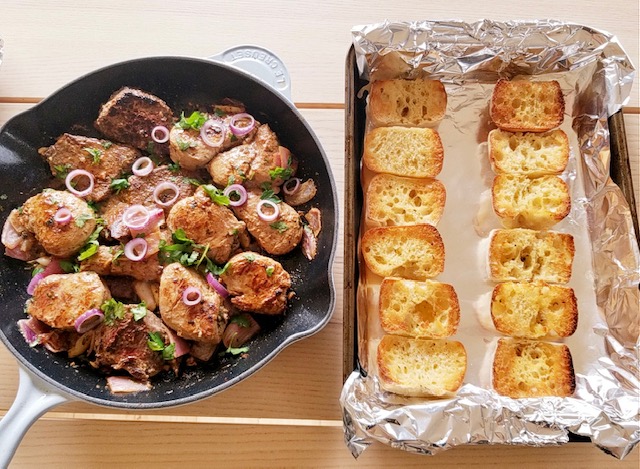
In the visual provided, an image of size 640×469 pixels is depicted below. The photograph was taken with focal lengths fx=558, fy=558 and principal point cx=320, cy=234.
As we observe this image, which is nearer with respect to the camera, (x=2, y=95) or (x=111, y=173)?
(x=111, y=173)

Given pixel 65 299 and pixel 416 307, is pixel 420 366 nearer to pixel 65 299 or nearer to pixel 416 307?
pixel 416 307

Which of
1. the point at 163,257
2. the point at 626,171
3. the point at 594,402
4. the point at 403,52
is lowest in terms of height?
the point at 594,402

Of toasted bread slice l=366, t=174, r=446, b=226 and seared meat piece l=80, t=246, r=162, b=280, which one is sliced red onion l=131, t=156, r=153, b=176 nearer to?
seared meat piece l=80, t=246, r=162, b=280

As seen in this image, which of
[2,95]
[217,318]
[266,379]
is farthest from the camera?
[2,95]

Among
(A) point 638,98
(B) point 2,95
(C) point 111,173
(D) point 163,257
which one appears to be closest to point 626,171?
(A) point 638,98

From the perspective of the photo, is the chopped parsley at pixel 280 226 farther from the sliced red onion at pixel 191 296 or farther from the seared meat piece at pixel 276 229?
the sliced red onion at pixel 191 296

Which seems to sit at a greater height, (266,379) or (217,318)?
(217,318)

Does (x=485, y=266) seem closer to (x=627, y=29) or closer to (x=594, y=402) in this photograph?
(x=594, y=402)
